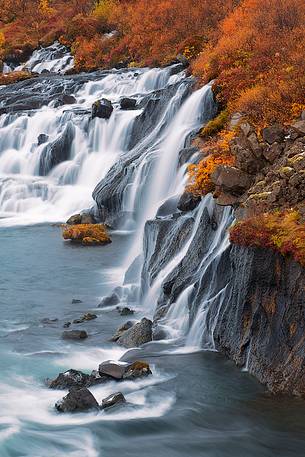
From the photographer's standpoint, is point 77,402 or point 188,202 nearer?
point 77,402

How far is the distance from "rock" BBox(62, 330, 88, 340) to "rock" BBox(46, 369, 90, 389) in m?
2.85

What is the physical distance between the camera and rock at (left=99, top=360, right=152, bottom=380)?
12766 mm

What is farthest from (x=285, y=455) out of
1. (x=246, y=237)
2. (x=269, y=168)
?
(x=269, y=168)

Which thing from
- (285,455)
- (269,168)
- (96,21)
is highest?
(96,21)

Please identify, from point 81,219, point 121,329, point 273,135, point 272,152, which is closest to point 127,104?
point 81,219

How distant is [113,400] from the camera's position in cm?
1171

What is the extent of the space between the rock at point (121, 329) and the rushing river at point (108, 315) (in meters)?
0.26

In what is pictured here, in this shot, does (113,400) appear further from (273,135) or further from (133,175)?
(133,175)

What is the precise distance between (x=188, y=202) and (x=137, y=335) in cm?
528

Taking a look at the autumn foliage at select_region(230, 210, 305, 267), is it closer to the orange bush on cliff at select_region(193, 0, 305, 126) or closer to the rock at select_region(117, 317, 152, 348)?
the rock at select_region(117, 317, 152, 348)

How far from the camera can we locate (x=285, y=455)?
10.1m

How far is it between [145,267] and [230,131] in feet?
19.9

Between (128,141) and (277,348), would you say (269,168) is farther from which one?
(128,141)

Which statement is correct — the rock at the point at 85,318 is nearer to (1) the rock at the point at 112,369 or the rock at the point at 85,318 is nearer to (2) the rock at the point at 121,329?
(2) the rock at the point at 121,329
